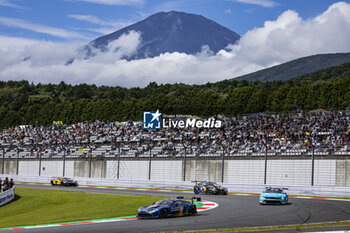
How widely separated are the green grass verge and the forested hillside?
41.5 metres

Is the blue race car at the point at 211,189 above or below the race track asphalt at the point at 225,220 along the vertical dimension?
below

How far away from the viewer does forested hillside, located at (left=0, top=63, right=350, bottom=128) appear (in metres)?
85.9

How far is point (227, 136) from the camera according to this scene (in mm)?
54219

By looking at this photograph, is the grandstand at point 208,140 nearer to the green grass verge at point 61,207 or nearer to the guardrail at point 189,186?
the guardrail at point 189,186

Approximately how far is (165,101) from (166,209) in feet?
289

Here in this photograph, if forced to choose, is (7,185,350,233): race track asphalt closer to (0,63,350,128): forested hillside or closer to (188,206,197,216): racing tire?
(188,206,197,216): racing tire

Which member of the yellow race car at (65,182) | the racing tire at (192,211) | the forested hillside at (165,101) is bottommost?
the yellow race car at (65,182)

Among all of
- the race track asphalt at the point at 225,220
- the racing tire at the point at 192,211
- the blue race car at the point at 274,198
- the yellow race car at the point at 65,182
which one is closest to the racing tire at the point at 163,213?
the race track asphalt at the point at 225,220

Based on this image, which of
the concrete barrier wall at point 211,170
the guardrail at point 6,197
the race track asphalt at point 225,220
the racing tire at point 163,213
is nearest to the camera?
the race track asphalt at point 225,220

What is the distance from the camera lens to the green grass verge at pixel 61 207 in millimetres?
24594

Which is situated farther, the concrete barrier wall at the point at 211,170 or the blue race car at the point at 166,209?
the concrete barrier wall at the point at 211,170

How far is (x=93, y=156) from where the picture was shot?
190ft

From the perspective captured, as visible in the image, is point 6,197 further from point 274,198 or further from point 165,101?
point 165,101

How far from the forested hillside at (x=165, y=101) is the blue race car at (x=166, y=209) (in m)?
48.0
